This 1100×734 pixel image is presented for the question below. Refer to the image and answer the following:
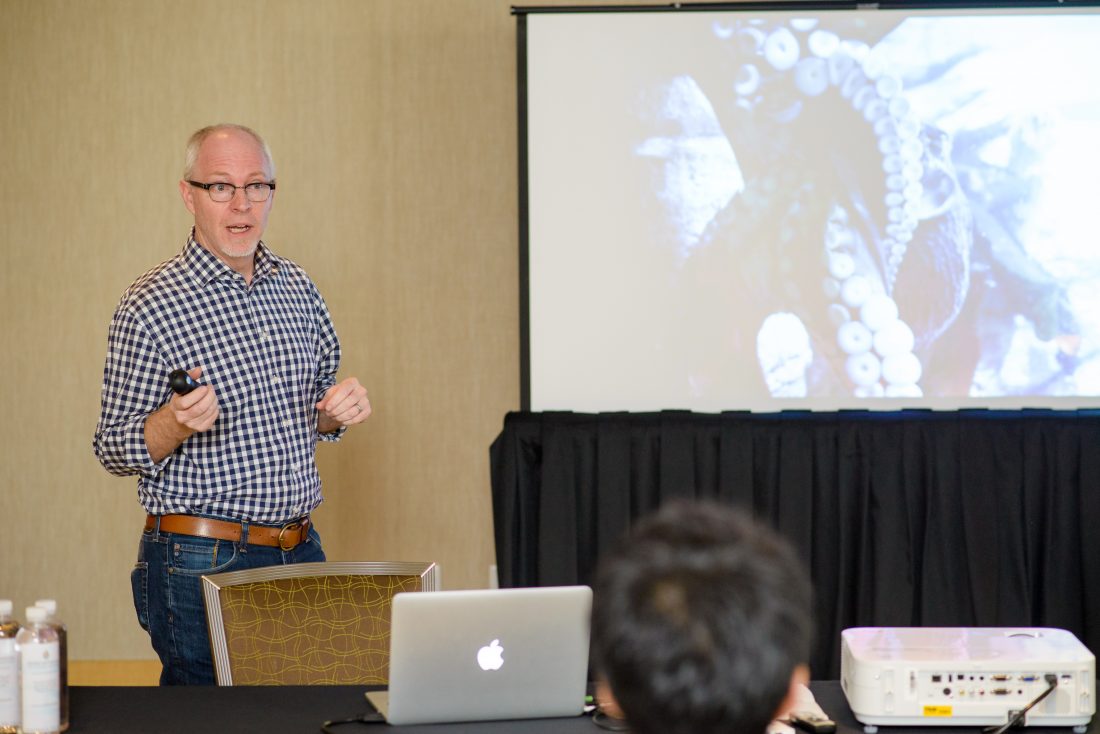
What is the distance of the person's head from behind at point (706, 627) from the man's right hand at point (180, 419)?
57.3 inches

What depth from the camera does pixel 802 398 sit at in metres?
3.71

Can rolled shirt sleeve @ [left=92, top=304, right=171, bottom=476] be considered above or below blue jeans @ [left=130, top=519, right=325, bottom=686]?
above

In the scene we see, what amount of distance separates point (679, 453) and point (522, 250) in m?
0.84

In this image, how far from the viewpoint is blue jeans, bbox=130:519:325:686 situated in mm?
2312

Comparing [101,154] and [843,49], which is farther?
[101,154]

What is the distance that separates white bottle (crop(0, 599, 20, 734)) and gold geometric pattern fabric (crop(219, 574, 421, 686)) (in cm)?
47

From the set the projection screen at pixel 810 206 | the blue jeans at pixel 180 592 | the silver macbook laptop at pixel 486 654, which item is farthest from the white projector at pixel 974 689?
the projection screen at pixel 810 206

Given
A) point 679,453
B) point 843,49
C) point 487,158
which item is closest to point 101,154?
point 487,158

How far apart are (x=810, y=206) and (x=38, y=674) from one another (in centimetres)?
280

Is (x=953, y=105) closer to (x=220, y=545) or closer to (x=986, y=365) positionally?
(x=986, y=365)

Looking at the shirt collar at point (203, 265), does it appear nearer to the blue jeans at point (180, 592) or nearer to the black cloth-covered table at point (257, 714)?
the blue jeans at point (180, 592)

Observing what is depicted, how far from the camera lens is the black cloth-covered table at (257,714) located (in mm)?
1662

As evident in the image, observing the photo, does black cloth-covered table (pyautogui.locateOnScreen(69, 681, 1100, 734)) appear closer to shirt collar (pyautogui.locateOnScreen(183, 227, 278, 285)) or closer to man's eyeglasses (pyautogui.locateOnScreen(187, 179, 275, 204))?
shirt collar (pyautogui.locateOnScreen(183, 227, 278, 285))

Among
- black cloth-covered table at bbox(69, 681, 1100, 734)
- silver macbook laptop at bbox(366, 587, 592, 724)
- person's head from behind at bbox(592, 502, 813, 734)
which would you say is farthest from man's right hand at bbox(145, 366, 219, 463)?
person's head from behind at bbox(592, 502, 813, 734)
